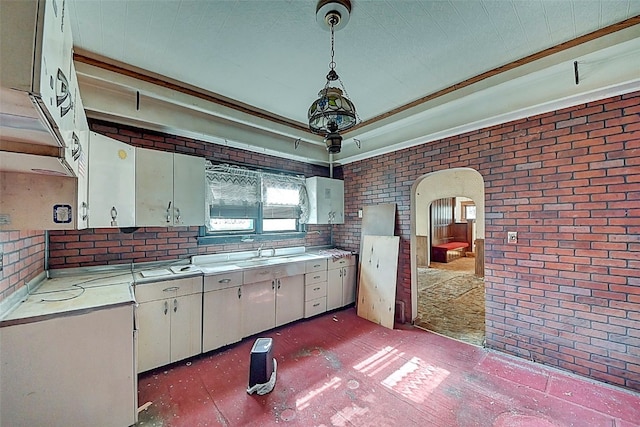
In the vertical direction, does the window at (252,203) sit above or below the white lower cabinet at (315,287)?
above

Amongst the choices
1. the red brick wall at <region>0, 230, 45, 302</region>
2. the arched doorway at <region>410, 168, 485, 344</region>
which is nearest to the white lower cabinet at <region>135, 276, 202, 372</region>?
the red brick wall at <region>0, 230, 45, 302</region>

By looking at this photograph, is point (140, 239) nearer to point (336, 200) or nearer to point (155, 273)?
point (155, 273)

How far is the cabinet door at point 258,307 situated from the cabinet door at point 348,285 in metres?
1.32

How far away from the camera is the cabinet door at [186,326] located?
2.71 m

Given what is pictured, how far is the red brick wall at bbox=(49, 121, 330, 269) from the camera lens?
268cm

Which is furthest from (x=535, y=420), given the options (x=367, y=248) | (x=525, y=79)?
(x=525, y=79)

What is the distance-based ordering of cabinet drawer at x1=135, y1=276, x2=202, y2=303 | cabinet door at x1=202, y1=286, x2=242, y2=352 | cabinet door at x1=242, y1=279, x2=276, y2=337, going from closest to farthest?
cabinet drawer at x1=135, y1=276, x2=202, y2=303 < cabinet door at x1=202, y1=286, x2=242, y2=352 < cabinet door at x1=242, y1=279, x2=276, y2=337

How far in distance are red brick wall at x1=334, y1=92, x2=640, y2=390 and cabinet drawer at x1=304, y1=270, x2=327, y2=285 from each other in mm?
2159

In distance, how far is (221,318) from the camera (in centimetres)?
300

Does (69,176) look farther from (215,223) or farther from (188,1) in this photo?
(215,223)

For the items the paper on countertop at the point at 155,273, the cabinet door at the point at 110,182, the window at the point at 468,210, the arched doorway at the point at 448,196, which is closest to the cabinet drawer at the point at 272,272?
the paper on countertop at the point at 155,273

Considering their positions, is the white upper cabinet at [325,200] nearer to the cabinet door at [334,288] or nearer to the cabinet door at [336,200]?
the cabinet door at [336,200]

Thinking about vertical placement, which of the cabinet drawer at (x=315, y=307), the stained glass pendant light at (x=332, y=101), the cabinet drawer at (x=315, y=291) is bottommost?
the cabinet drawer at (x=315, y=307)

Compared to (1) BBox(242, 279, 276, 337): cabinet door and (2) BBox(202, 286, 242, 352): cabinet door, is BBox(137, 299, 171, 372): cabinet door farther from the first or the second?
(1) BBox(242, 279, 276, 337): cabinet door
